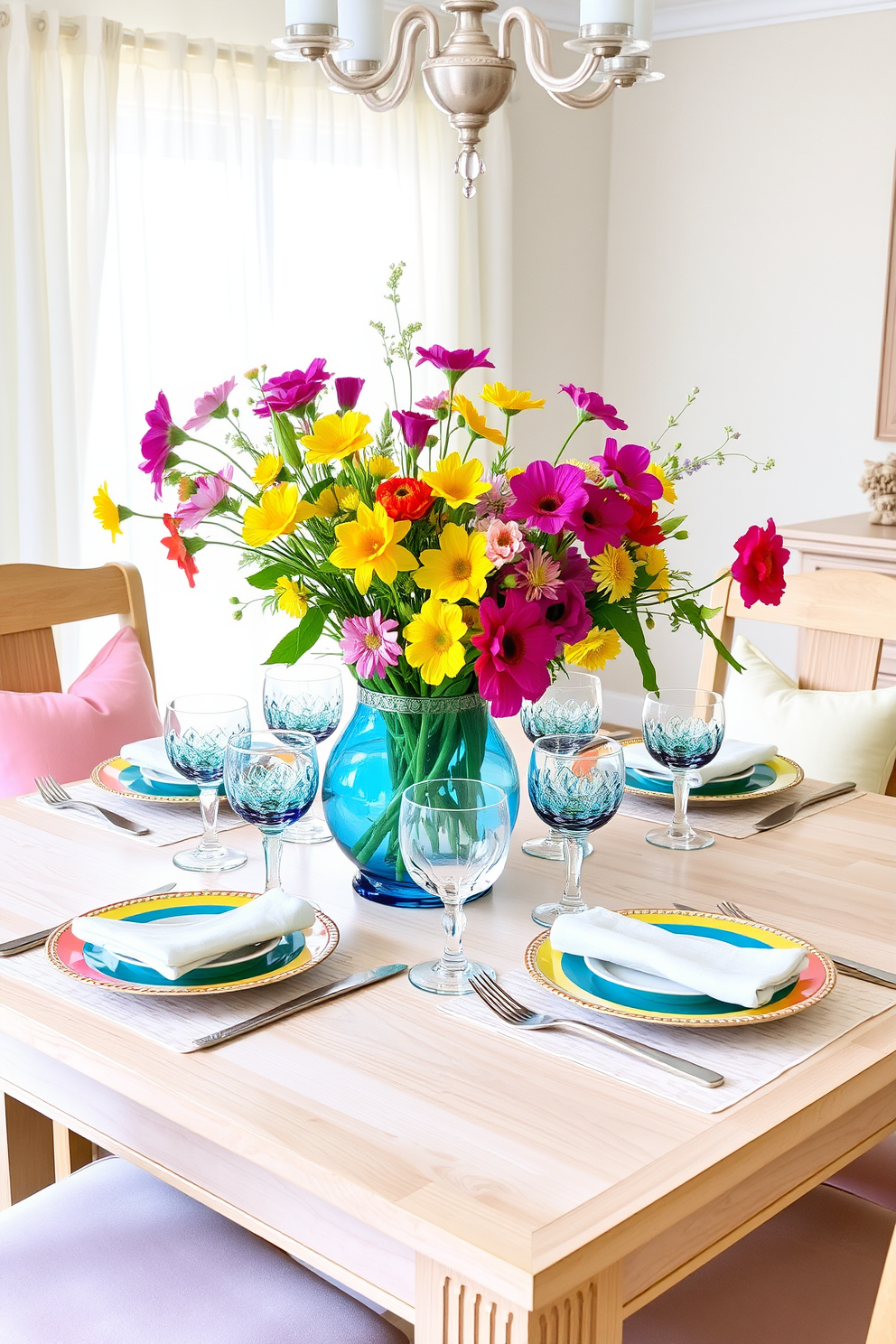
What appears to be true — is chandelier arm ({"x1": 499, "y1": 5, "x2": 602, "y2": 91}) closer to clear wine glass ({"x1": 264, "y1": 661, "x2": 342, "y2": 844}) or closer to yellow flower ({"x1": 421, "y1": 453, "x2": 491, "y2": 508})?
yellow flower ({"x1": 421, "y1": 453, "x2": 491, "y2": 508})

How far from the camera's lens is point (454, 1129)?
0.99 metres

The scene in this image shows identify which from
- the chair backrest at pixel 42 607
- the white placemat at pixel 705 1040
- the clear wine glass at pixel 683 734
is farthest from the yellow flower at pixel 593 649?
the chair backrest at pixel 42 607

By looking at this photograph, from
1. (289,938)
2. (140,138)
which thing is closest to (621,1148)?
(289,938)

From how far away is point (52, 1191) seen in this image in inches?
53.0

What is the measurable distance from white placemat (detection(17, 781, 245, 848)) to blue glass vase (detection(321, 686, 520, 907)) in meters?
0.28

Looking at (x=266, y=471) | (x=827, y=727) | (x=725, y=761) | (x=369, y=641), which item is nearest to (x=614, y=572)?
(x=369, y=641)

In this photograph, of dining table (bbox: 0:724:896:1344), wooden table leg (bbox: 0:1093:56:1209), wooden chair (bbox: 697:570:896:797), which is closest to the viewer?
dining table (bbox: 0:724:896:1344)

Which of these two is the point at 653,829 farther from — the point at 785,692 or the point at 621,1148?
the point at 621,1148

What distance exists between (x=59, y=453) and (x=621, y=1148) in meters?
2.74

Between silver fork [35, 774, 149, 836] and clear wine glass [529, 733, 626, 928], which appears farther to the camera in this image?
silver fork [35, 774, 149, 836]

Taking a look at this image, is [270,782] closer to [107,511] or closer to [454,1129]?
[107,511]

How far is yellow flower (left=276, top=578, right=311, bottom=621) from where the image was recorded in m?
1.39

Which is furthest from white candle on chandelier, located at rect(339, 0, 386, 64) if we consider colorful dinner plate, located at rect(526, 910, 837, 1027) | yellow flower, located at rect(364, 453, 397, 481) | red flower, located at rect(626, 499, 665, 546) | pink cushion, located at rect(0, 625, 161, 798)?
colorful dinner plate, located at rect(526, 910, 837, 1027)

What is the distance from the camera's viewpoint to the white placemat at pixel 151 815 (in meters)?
1.67
